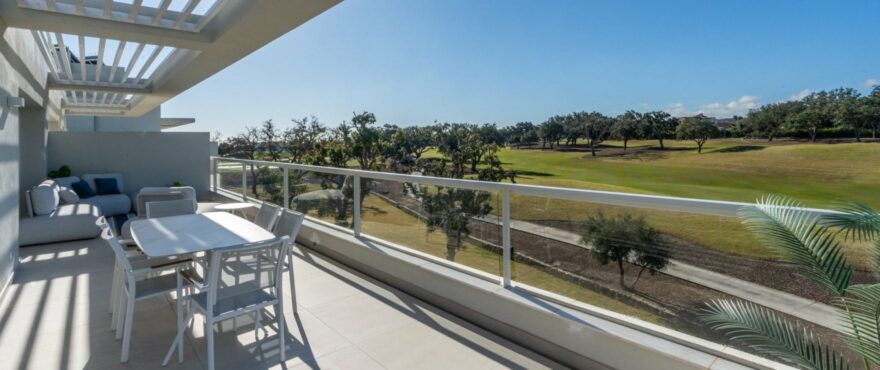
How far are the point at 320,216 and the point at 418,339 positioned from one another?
3.02 m

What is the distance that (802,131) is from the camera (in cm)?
3672

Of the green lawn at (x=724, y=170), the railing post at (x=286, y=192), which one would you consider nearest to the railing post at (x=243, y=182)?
the railing post at (x=286, y=192)

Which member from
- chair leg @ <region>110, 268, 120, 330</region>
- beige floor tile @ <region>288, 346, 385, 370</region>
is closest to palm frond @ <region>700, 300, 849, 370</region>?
beige floor tile @ <region>288, 346, 385, 370</region>

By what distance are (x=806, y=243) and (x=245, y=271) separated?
281 cm

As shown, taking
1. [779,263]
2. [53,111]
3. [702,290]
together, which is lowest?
[702,290]

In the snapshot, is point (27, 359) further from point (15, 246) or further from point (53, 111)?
point (53, 111)

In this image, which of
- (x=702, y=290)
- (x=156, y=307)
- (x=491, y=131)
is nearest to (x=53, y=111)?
(x=156, y=307)

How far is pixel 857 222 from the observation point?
1.53 m

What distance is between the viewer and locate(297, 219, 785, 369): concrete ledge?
2.18 m

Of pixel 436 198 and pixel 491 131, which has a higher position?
pixel 491 131

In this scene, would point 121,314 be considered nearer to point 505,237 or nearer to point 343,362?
point 343,362

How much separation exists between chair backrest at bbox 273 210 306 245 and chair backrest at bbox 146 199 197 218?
162cm

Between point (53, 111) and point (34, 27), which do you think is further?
point (53, 111)

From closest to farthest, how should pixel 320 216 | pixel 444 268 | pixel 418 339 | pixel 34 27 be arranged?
pixel 418 339 < pixel 444 268 < pixel 34 27 < pixel 320 216
